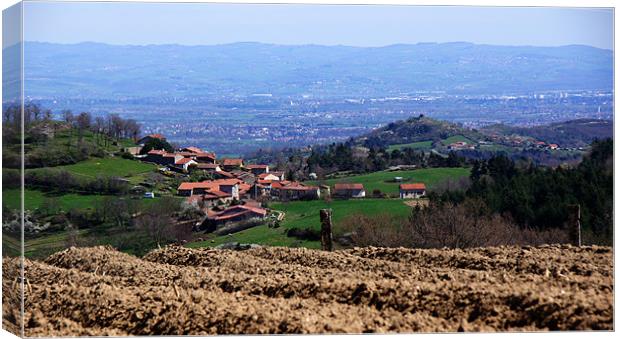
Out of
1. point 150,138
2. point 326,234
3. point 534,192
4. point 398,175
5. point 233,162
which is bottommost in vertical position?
point 326,234

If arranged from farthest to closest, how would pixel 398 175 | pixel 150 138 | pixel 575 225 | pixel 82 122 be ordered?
pixel 398 175, pixel 150 138, pixel 82 122, pixel 575 225

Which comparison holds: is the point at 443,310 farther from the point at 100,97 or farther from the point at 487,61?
the point at 100,97

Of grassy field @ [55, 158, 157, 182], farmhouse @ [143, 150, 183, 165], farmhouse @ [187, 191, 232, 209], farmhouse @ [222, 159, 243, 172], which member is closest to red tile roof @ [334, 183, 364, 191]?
farmhouse @ [222, 159, 243, 172]

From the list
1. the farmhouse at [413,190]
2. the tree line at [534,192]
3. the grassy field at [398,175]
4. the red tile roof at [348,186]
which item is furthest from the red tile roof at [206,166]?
the tree line at [534,192]

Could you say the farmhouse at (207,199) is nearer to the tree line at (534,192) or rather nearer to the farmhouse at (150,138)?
the farmhouse at (150,138)

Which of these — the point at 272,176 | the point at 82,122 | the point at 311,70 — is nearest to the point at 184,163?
the point at 272,176

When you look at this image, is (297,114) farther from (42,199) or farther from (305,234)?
(42,199)
